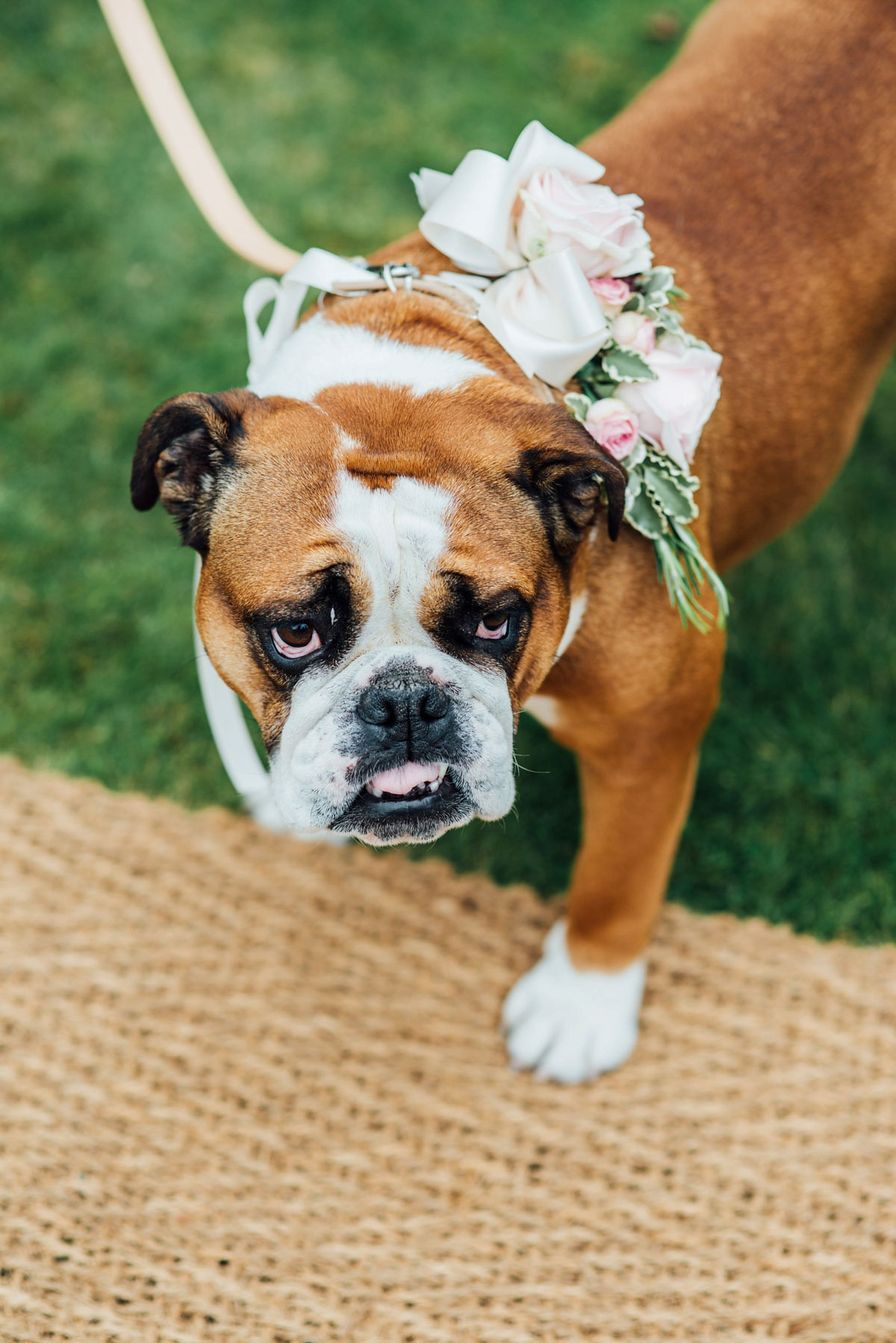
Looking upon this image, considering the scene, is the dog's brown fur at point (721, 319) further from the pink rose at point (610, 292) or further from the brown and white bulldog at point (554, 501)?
the pink rose at point (610, 292)

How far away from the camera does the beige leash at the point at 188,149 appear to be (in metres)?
3.13

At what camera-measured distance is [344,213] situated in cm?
510

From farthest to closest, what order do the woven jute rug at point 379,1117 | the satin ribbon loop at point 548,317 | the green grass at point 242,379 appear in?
the green grass at point 242,379
the woven jute rug at point 379,1117
the satin ribbon loop at point 548,317

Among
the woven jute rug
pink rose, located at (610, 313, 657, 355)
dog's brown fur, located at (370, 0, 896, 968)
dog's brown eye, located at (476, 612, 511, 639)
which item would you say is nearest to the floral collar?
pink rose, located at (610, 313, 657, 355)

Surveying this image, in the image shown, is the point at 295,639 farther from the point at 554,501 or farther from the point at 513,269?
the point at 513,269

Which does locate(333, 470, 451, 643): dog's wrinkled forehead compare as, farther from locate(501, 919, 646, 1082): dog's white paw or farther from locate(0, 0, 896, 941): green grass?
locate(0, 0, 896, 941): green grass

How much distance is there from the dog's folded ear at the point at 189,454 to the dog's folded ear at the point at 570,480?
0.60 metres

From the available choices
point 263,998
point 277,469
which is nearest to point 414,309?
point 277,469

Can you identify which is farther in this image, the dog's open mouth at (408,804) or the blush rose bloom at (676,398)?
the blush rose bloom at (676,398)

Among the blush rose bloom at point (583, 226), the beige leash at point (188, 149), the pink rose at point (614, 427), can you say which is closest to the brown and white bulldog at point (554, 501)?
the pink rose at point (614, 427)

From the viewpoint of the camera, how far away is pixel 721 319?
9.06ft

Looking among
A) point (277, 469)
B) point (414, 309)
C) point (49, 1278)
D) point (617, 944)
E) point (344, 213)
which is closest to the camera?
point (277, 469)

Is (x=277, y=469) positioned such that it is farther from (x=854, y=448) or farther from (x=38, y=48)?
(x=38, y=48)

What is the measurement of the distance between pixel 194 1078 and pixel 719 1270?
144 centimetres
